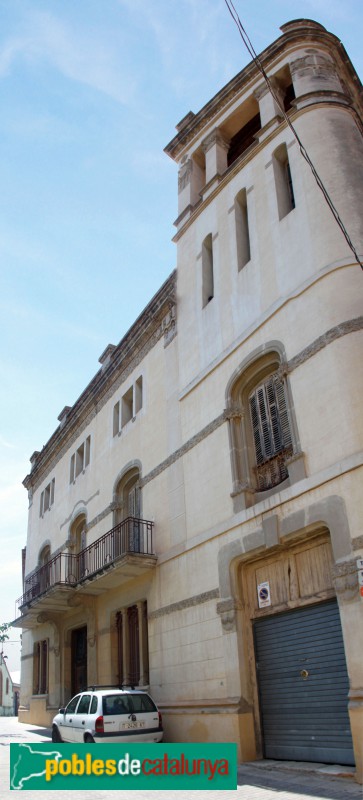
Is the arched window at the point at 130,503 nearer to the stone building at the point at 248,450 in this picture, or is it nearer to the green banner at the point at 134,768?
the stone building at the point at 248,450

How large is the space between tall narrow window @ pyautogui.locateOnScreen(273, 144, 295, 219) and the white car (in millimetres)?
11577


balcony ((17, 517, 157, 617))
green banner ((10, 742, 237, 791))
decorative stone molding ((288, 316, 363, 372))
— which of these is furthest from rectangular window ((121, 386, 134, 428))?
green banner ((10, 742, 237, 791))

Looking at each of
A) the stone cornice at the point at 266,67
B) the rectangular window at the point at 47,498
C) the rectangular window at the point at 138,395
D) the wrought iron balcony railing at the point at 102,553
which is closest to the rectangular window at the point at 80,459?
the rectangular window at the point at 47,498

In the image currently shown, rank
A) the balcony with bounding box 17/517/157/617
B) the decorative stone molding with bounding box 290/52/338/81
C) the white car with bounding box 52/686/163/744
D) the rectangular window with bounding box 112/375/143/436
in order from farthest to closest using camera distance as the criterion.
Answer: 1. the rectangular window with bounding box 112/375/143/436
2. the balcony with bounding box 17/517/157/617
3. the decorative stone molding with bounding box 290/52/338/81
4. the white car with bounding box 52/686/163/744

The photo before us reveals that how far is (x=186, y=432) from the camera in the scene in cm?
1648

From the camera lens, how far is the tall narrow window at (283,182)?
14.9m

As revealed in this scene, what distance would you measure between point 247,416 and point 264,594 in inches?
161

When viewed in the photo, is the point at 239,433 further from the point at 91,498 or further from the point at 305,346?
the point at 91,498

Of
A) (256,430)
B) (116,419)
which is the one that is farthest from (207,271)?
(116,419)

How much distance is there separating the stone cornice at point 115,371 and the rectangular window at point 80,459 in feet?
2.65

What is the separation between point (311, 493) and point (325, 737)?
13.8 ft

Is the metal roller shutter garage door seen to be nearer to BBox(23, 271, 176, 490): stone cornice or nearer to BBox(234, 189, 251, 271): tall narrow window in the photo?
BBox(234, 189, 251, 271): tall narrow window

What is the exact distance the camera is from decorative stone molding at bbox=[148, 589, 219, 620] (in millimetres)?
13949

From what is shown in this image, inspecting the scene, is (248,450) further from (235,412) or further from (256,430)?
(235,412)
